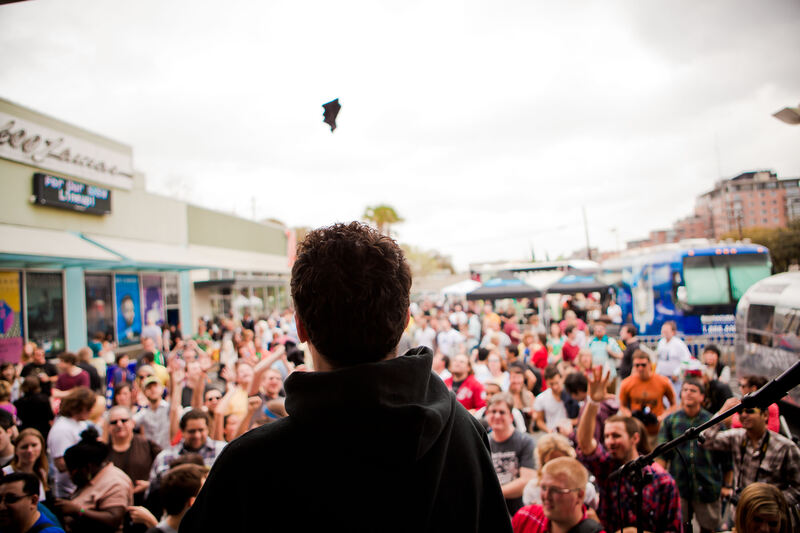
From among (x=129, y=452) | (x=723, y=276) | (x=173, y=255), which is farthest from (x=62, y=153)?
(x=723, y=276)

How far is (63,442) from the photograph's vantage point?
4.34m

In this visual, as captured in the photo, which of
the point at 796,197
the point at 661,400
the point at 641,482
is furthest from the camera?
the point at 796,197

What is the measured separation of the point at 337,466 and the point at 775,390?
45.5 inches

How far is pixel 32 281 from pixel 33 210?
199 cm

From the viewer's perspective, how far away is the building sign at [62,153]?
40.2 ft

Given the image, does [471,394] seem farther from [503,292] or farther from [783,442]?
[503,292]

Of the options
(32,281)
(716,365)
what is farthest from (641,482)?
(32,281)

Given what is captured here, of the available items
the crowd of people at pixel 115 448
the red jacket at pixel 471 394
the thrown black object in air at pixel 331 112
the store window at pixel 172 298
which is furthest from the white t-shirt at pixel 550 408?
the store window at pixel 172 298

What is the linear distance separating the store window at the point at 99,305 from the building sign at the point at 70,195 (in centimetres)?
225

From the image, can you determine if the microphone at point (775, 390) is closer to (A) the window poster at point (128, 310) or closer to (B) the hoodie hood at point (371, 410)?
(B) the hoodie hood at point (371, 410)

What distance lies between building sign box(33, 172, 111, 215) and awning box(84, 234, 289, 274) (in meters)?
0.95

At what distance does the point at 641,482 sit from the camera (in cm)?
197

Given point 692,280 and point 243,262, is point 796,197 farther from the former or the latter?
point 243,262

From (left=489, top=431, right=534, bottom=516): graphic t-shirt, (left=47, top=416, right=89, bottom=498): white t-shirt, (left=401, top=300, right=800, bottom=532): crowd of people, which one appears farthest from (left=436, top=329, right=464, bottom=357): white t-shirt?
(left=47, top=416, right=89, bottom=498): white t-shirt
